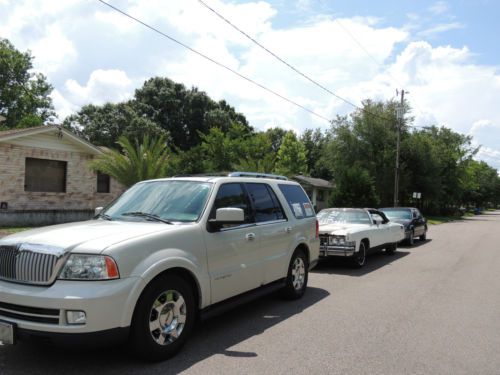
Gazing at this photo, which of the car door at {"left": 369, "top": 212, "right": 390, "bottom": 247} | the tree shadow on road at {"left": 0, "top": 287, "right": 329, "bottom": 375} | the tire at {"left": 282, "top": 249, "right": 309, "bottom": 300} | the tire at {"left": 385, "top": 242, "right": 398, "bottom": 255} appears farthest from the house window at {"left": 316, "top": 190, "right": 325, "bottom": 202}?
the tree shadow on road at {"left": 0, "top": 287, "right": 329, "bottom": 375}

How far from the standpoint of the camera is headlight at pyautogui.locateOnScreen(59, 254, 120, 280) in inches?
159

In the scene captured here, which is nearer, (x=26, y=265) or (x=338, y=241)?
(x=26, y=265)

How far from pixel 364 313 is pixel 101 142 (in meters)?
44.4

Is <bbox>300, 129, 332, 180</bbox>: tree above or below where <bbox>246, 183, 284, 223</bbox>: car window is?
above

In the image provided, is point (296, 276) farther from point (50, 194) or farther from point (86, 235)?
point (50, 194)

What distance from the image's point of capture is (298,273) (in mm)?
7500

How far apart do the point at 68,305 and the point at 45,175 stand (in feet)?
60.9

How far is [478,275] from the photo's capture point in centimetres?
1040

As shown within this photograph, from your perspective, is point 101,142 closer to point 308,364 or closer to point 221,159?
point 221,159

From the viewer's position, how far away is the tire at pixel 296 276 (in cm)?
719

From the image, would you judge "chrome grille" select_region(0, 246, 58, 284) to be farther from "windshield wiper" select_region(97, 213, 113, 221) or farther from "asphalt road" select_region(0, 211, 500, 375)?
"windshield wiper" select_region(97, 213, 113, 221)

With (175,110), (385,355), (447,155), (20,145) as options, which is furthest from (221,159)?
(447,155)

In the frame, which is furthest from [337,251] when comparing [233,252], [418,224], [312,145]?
[312,145]

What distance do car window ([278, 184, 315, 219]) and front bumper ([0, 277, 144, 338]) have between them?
373 centimetres
